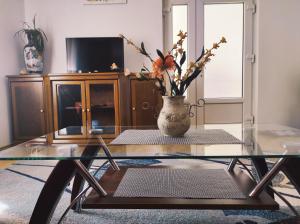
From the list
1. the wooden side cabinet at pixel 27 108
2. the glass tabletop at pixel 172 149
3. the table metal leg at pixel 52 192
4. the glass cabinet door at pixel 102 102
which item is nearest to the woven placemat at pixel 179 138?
the glass tabletop at pixel 172 149

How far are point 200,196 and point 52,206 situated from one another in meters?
0.59

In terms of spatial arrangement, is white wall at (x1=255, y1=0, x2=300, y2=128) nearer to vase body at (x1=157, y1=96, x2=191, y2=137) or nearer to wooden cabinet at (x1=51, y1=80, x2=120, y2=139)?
wooden cabinet at (x1=51, y1=80, x2=120, y2=139)

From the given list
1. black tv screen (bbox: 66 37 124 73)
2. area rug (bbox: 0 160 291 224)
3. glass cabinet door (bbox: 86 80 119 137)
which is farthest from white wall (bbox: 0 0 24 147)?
area rug (bbox: 0 160 291 224)

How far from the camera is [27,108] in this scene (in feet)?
10.9

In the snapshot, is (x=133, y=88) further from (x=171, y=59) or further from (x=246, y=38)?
(x=171, y=59)

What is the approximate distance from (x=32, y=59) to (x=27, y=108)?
1.78ft

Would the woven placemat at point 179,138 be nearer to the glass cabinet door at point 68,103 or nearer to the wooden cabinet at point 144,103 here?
the wooden cabinet at point 144,103

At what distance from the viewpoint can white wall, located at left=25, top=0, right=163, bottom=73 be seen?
346 centimetres

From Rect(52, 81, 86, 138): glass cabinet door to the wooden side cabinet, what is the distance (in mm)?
163

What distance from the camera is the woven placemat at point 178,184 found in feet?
4.25

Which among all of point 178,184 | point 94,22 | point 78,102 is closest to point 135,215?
point 178,184

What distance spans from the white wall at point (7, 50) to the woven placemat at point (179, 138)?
6.87ft

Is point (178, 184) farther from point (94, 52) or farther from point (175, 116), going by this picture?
point (94, 52)

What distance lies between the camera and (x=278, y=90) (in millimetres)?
3480
